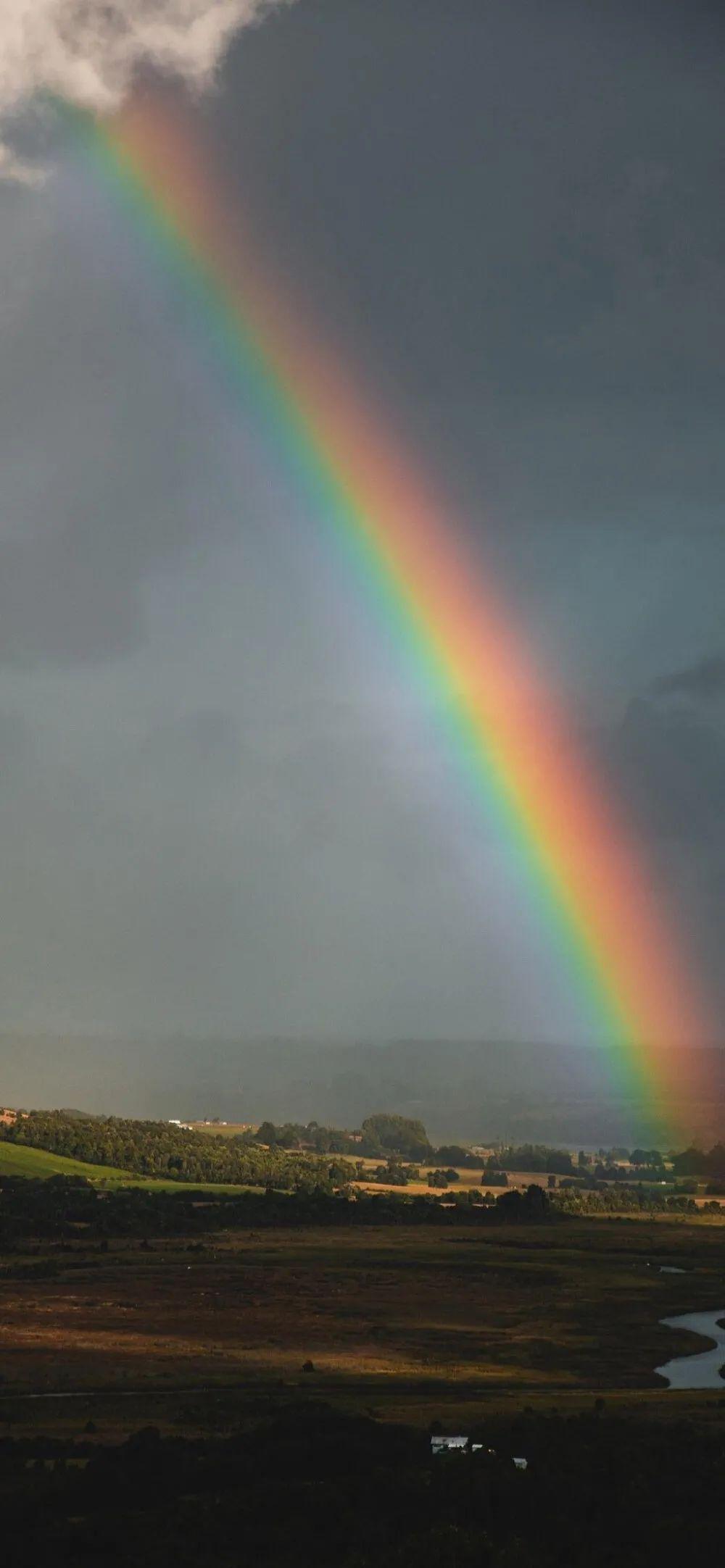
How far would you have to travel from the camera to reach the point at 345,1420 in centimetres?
6338

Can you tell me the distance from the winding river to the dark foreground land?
161 cm

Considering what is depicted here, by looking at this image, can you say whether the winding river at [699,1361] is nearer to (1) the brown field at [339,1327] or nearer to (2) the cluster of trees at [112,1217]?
(1) the brown field at [339,1327]

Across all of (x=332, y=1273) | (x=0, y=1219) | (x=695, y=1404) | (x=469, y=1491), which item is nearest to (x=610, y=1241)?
(x=332, y=1273)

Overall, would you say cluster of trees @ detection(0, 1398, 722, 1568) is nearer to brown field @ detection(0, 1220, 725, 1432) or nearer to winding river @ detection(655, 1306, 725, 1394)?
brown field @ detection(0, 1220, 725, 1432)

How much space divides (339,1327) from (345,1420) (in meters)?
36.7

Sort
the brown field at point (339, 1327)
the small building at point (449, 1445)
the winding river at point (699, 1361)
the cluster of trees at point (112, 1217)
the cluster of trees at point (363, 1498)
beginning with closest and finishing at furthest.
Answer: the cluster of trees at point (363, 1498) < the small building at point (449, 1445) < the brown field at point (339, 1327) < the winding river at point (699, 1361) < the cluster of trees at point (112, 1217)

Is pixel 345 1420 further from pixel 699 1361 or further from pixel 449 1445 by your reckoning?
pixel 699 1361

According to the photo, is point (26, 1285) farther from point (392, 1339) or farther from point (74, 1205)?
point (74, 1205)

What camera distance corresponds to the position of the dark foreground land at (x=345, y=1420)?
4928 cm

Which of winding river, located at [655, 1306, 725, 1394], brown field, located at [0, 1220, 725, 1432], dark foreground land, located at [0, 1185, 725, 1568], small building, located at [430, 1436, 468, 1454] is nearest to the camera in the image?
dark foreground land, located at [0, 1185, 725, 1568]

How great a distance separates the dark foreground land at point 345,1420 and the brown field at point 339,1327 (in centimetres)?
33

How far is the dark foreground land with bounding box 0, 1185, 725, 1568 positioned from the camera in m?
49.3

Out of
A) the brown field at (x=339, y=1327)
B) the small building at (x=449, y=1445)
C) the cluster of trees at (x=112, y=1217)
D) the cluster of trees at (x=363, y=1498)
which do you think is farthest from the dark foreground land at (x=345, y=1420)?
the cluster of trees at (x=112, y=1217)

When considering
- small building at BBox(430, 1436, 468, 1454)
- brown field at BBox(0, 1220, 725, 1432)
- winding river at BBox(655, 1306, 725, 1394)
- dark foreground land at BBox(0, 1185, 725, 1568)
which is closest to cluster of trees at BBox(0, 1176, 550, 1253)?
brown field at BBox(0, 1220, 725, 1432)
